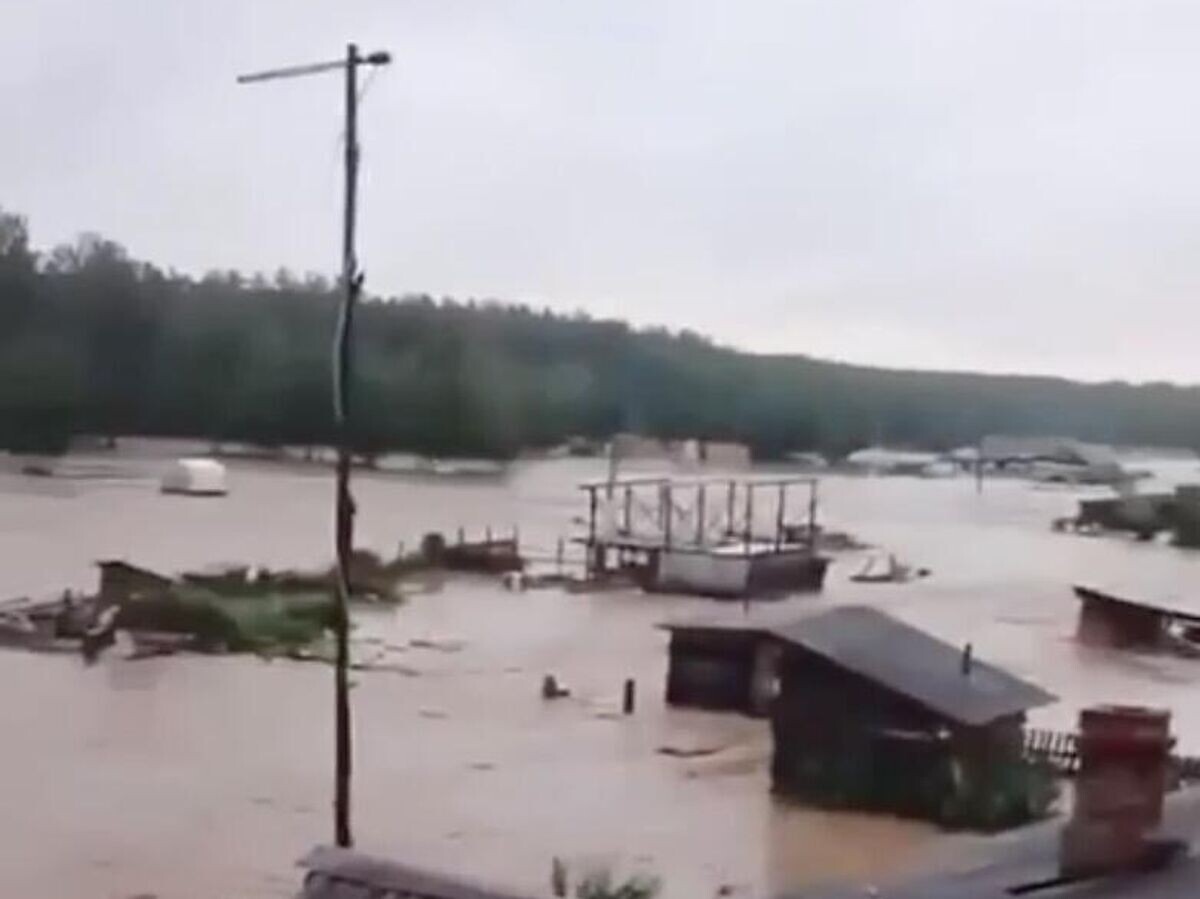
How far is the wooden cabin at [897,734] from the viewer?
345 inches

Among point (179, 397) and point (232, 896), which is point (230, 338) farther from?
point (232, 896)

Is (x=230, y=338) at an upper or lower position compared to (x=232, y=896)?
upper

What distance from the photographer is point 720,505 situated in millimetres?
31484

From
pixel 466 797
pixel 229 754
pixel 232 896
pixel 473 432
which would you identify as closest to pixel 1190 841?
pixel 232 896

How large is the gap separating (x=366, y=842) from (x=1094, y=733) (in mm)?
5125

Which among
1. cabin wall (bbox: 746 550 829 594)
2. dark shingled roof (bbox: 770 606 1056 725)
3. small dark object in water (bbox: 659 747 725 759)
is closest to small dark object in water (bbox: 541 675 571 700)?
small dark object in water (bbox: 659 747 725 759)

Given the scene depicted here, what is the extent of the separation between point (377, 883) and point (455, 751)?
7.64 m

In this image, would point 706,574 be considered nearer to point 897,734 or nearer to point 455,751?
point 455,751

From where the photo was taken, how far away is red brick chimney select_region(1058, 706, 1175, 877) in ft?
10.9

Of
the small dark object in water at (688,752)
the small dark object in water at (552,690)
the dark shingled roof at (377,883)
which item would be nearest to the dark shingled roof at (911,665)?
the small dark object in water at (688,752)

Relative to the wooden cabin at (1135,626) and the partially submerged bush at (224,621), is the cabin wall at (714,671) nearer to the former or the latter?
the partially submerged bush at (224,621)

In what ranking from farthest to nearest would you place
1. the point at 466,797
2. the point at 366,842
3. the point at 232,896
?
the point at 466,797 < the point at 366,842 < the point at 232,896

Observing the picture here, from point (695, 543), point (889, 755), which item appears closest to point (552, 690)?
point (889, 755)

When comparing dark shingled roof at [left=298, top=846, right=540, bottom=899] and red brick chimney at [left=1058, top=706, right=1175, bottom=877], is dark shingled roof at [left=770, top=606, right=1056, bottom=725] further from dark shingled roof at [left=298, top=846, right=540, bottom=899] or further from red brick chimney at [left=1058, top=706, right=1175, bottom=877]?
dark shingled roof at [left=298, top=846, right=540, bottom=899]
